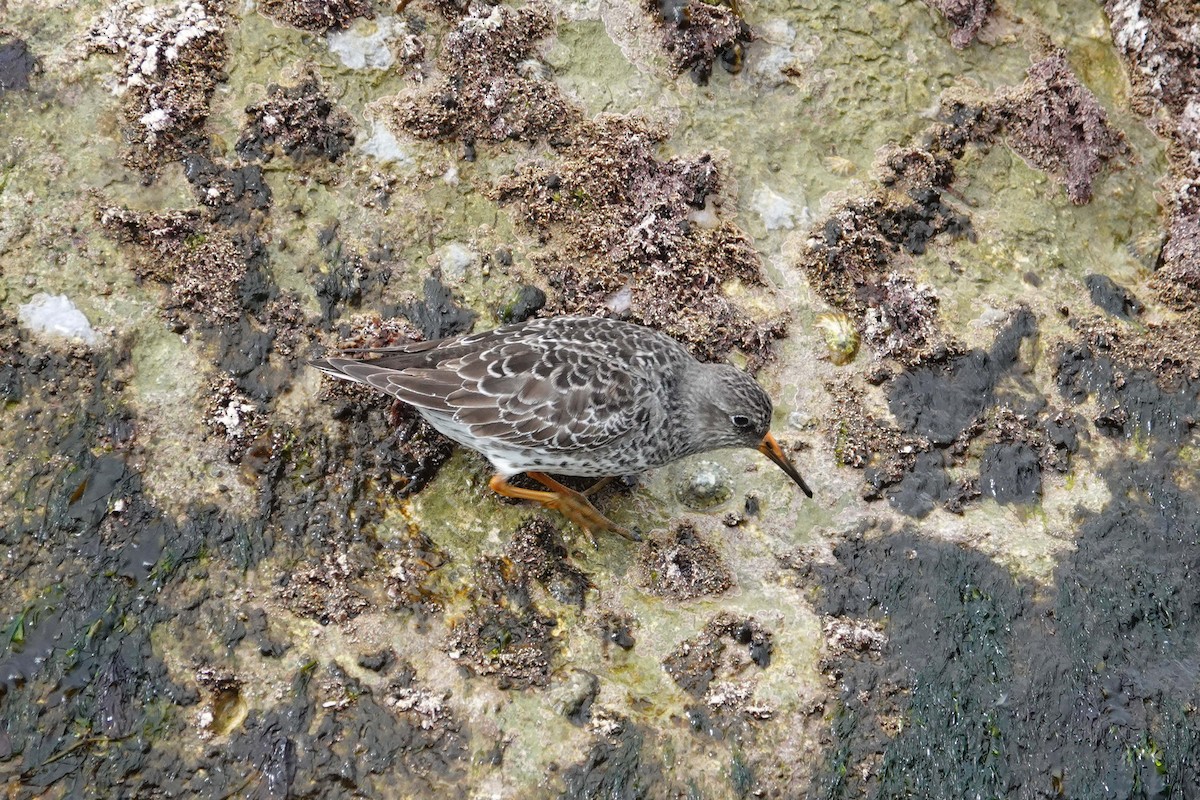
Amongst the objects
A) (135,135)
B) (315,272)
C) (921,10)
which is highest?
(921,10)

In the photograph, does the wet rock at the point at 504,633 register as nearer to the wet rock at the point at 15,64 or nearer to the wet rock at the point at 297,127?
the wet rock at the point at 297,127

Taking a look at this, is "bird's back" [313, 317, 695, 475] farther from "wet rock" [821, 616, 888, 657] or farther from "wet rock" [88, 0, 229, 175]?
"wet rock" [88, 0, 229, 175]

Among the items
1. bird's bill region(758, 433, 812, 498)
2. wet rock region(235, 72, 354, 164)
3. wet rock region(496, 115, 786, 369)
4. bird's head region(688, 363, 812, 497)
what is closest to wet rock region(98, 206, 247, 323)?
wet rock region(235, 72, 354, 164)

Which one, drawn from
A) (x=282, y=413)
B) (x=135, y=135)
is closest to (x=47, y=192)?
(x=135, y=135)

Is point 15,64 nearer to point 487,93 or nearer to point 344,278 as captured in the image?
point 344,278

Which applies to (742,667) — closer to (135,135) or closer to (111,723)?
(111,723)

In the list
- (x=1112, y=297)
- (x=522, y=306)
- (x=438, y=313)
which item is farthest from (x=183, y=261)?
(x=1112, y=297)

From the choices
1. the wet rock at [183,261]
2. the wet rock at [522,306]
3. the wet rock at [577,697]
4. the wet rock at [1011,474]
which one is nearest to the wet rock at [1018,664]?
the wet rock at [1011,474]

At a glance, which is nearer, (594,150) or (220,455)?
(220,455)
